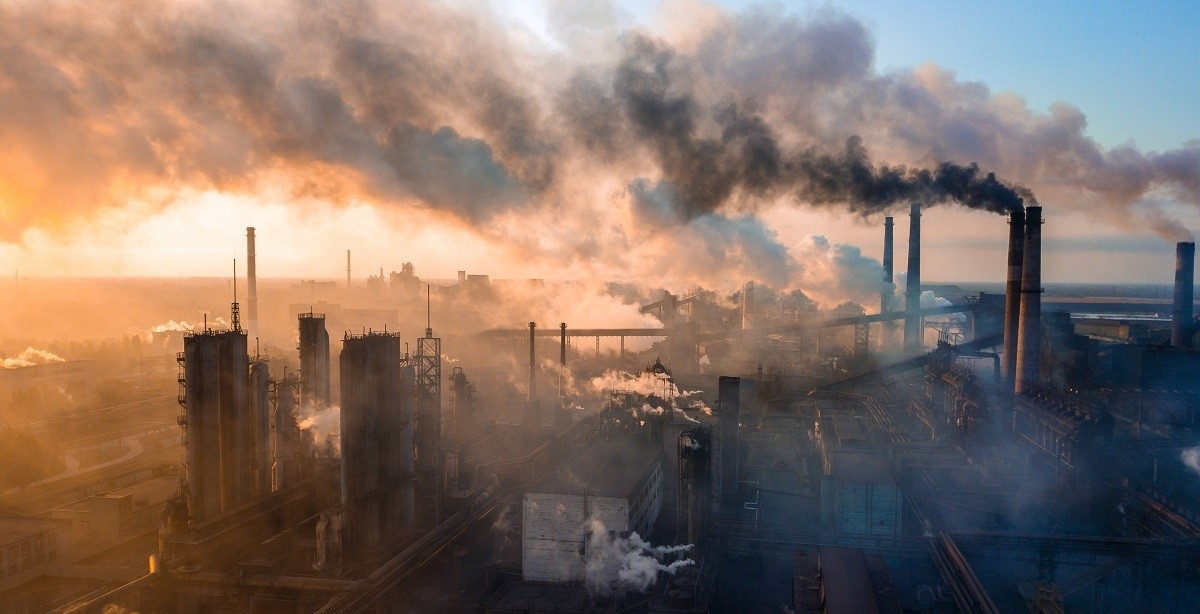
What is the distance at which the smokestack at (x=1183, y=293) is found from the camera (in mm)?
31000

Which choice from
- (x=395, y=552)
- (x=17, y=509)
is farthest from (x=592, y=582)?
(x=17, y=509)

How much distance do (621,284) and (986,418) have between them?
142ft

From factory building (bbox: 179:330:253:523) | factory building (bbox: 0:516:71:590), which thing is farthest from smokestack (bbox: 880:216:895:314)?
factory building (bbox: 0:516:71:590)

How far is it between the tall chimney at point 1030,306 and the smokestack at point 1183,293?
8682mm

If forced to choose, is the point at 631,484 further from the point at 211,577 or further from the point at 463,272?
the point at 463,272

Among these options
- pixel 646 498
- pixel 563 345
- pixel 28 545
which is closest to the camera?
pixel 28 545

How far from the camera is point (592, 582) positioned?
1909cm

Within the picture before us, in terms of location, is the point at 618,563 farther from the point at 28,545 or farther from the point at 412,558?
the point at 28,545

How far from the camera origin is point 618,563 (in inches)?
756

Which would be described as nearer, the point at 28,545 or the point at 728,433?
the point at 28,545

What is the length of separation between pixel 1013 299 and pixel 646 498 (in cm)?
1793

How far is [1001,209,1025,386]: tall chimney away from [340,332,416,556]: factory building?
79.2 ft

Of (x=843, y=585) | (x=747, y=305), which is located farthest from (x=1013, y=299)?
(x=747, y=305)

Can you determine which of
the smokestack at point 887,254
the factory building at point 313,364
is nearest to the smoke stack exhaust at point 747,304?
the smokestack at point 887,254
